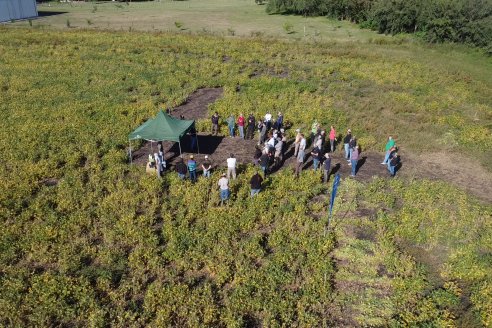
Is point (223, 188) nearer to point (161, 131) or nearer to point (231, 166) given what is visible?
point (231, 166)

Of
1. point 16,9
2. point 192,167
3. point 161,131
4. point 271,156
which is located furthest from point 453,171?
point 16,9

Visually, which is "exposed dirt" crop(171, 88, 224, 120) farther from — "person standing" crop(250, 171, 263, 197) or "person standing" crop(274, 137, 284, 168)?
"person standing" crop(250, 171, 263, 197)

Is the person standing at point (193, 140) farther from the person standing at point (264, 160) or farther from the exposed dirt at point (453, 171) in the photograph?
the exposed dirt at point (453, 171)

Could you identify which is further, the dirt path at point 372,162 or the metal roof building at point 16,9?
the metal roof building at point 16,9

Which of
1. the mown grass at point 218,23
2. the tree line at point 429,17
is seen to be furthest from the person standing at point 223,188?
the tree line at point 429,17

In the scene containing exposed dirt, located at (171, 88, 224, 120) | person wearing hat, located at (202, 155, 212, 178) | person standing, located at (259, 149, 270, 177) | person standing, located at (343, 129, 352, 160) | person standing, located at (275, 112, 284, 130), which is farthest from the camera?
exposed dirt, located at (171, 88, 224, 120)

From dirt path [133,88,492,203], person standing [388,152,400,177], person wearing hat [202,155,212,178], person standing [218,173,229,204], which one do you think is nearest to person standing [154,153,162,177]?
dirt path [133,88,492,203]
